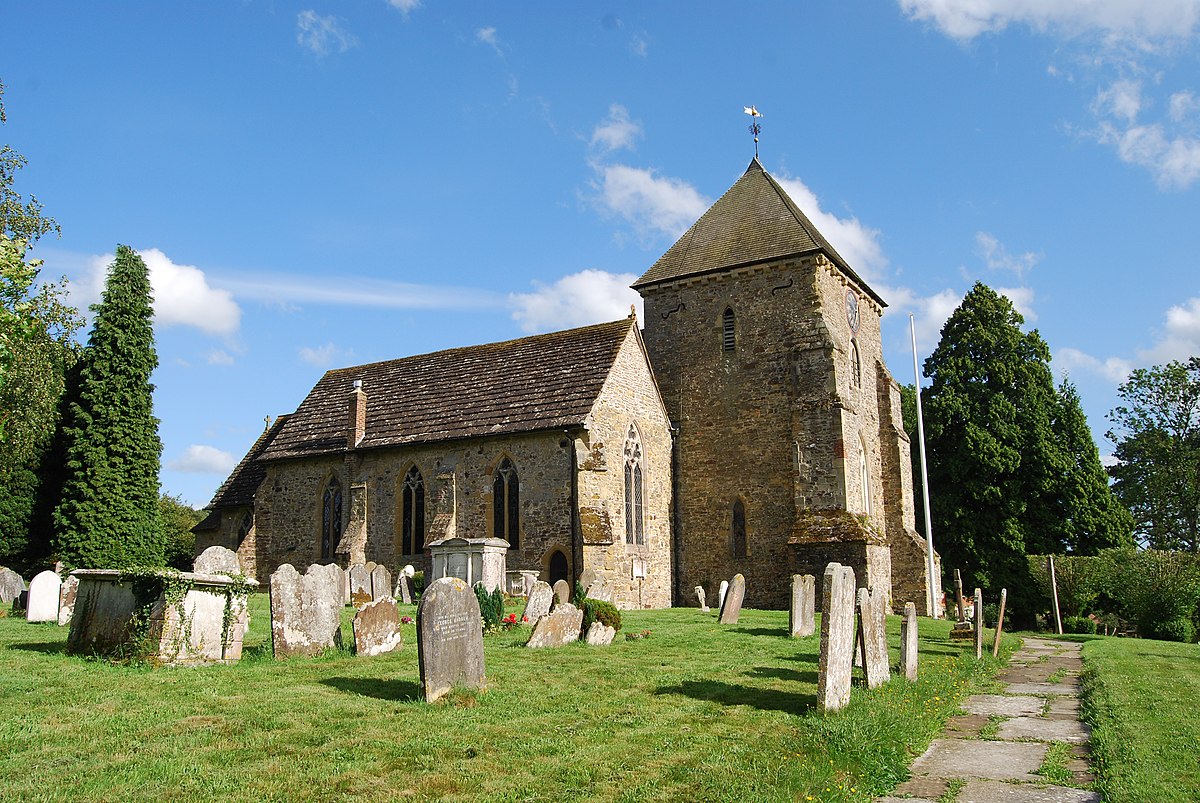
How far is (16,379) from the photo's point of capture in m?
26.4

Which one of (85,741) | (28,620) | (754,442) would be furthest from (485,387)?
(85,741)

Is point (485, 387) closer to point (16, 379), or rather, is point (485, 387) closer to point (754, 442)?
point (754, 442)

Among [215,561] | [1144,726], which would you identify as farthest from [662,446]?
[1144,726]

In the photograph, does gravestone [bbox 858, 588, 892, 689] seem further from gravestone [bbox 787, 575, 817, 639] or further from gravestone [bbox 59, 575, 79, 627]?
gravestone [bbox 59, 575, 79, 627]

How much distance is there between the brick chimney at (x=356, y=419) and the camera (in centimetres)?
2848

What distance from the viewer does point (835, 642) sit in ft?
30.5

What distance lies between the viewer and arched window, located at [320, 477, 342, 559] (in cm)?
2912

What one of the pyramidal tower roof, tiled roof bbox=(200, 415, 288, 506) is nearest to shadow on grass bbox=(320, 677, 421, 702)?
the pyramidal tower roof

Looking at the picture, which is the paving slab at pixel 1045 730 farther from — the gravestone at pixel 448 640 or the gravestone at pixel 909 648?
the gravestone at pixel 448 640

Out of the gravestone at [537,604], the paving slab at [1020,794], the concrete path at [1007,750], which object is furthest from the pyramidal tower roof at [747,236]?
the paving slab at [1020,794]

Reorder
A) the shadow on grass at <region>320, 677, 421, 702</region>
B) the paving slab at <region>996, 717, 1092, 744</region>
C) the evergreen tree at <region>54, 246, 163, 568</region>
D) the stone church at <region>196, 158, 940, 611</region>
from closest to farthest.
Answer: the paving slab at <region>996, 717, 1092, 744</region> → the shadow on grass at <region>320, 677, 421, 702</region> → the stone church at <region>196, 158, 940, 611</region> → the evergreen tree at <region>54, 246, 163, 568</region>

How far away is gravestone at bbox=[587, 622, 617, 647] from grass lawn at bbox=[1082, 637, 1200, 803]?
7175 millimetres

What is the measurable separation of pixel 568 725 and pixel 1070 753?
186 inches

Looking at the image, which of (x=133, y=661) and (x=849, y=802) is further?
(x=133, y=661)
